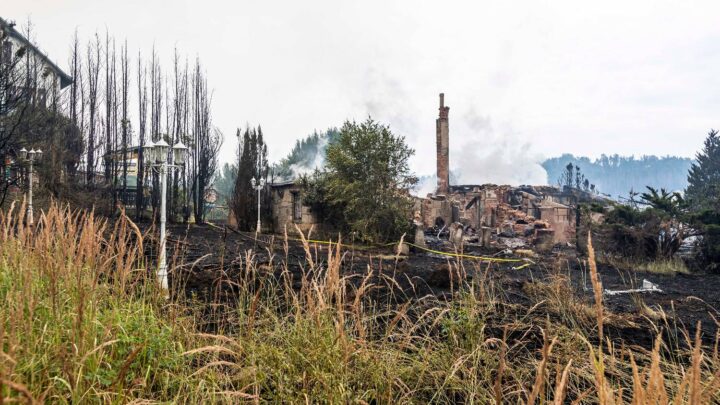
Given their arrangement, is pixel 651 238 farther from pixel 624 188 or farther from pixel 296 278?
pixel 624 188

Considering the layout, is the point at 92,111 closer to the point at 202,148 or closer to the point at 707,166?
the point at 202,148

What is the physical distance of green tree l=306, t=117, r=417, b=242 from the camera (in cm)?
1408

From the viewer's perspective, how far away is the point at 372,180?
1434cm

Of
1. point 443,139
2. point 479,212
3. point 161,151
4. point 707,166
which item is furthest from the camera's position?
point 707,166

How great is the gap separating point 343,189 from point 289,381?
1232 cm

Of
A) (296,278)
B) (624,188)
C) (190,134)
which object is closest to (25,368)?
(296,278)

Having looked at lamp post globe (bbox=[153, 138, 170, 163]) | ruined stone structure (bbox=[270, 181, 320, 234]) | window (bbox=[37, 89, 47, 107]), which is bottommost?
ruined stone structure (bbox=[270, 181, 320, 234])

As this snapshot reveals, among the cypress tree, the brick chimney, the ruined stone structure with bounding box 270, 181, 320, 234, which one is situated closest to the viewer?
the ruined stone structure with bounding box 270, 181, 320, 234

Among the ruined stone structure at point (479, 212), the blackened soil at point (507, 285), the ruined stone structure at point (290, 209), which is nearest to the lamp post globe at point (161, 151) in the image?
the blackened soil at point (507, 285)

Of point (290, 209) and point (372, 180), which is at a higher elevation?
point (372, 180)

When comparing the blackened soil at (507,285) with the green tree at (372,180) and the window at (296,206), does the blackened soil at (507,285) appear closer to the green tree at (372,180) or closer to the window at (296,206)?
the green tree at (372,180)

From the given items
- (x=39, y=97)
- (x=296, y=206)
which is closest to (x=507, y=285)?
(x=296, y=206)

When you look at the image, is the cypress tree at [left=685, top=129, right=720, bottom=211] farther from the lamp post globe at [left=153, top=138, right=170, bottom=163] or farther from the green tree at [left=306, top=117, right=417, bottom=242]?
the lamp post globe at [left=153, top=138, right=170, bottom=163]

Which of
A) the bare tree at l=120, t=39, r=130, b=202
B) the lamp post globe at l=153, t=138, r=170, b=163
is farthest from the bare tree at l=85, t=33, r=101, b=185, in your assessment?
the lamp post globe at l=153, t=138, r=170, b=163
